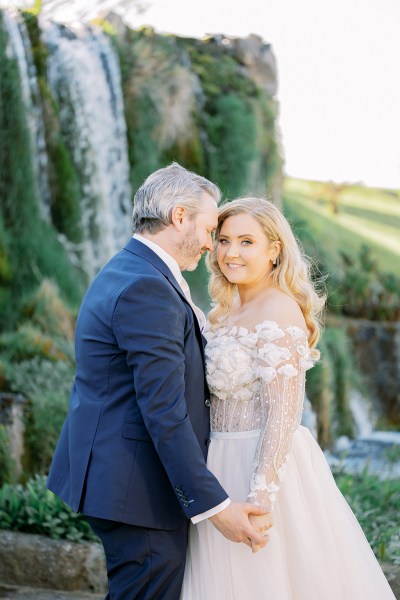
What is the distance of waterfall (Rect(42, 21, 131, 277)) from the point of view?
8711mm

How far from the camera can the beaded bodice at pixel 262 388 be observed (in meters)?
2.71

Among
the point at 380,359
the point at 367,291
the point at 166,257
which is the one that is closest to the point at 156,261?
the point at 166,257

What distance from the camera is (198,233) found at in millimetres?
2842

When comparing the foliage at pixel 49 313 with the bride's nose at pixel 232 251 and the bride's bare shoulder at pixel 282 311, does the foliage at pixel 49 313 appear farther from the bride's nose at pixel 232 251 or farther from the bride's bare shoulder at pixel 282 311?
the bride's bare shoulder at pixel 282 311

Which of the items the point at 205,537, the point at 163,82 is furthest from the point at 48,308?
the point at 205,537

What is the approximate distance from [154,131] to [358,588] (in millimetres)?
7249

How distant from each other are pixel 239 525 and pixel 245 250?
0.95 metres

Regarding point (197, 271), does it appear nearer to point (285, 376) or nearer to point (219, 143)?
point (219, 143)


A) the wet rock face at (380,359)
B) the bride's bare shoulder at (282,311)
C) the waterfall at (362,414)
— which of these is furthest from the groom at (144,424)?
the wet rock face at (380,359)

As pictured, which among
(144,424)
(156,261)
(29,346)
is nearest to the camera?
(144,424)

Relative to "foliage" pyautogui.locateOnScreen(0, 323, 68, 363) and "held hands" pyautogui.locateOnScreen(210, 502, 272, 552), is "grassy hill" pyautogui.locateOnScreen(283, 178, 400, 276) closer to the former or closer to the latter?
"foliage" pyautogui.locateOnScreen(0, 323, 68, 363)

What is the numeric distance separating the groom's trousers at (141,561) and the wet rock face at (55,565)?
1920 millimetres

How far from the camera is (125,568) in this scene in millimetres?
2646

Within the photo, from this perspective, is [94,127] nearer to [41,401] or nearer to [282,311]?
[41,401]
